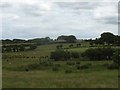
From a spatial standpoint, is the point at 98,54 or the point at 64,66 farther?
the point at 98,54

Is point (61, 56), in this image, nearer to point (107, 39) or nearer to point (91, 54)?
point (91, 54)

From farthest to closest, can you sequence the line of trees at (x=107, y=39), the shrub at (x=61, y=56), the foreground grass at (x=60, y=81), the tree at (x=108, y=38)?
the tree at (x=108, y=38), the line of trees at (x=107, y=39), the shrub at (x=61, y=56), the foreground grass at (x=60, y=81)

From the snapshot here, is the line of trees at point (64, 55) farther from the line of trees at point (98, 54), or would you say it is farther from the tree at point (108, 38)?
the tree at point (108, 38)

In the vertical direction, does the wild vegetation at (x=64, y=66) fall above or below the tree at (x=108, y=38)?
below

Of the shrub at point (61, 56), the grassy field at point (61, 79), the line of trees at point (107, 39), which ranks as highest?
the line of trees at point (107, 39)

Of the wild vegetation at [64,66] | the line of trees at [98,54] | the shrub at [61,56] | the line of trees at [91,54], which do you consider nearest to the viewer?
the wild vegetation at [64,66]

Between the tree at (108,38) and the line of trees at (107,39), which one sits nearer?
the line of trees at (107,39)

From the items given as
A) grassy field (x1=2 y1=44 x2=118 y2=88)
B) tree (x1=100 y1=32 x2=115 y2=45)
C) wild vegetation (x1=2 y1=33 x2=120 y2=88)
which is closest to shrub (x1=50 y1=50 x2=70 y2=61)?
wild vegetation (x1=2 y1=33 x2=120 y2=88)

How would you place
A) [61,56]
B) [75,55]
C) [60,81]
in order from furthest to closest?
[75,55], [61,56], [60,81]

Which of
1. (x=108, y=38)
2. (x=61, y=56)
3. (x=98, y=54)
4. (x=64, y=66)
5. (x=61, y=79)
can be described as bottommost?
(x=64, y=66)

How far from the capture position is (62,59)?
261ft

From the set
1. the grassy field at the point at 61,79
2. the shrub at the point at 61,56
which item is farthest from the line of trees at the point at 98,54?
the grassy field at the point at 61,79

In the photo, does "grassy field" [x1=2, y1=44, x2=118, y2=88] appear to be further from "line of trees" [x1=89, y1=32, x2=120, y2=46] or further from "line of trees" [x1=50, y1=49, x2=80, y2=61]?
"line of trees" [x1=89, y1=32, x2=120, y2=46]

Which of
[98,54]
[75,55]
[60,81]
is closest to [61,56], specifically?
[75,55]
